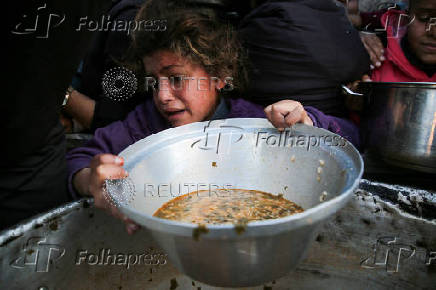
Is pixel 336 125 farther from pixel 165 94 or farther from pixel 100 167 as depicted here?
pixel 100 167

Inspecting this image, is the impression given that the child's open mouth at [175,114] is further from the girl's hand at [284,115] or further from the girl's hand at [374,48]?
the girl's hand at [374,48]

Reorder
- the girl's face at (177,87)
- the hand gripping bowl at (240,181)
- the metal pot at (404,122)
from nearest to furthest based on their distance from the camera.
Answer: the hand gripping bowl at (240,181) < the metal pot at (404,122) < the girl's face at (177,87)

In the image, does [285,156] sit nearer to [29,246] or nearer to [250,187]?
[250,187]

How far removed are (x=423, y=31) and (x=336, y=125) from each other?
0.57 meters

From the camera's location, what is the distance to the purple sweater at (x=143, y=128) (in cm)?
125

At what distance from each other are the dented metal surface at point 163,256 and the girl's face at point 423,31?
0.91 metres

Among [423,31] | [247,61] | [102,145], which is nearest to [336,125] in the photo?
[247,61]

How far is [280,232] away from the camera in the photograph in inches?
20.6

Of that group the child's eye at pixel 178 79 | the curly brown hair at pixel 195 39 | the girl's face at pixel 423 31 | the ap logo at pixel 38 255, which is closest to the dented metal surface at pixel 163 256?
the ap logo at pixel 38 255

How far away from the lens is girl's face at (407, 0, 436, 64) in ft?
4.57

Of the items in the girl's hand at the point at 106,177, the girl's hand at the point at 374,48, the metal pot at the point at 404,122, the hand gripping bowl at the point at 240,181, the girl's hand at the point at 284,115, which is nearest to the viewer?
the hand gripping bowl at the point at 240,181

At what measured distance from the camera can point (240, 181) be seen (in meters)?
0.94

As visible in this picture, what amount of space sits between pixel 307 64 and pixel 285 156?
0.65 m

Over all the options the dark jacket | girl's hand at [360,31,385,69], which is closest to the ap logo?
the dark jacket
